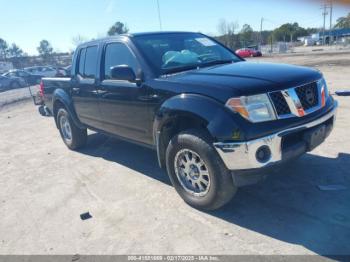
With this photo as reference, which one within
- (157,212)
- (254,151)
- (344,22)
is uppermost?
(254,151)

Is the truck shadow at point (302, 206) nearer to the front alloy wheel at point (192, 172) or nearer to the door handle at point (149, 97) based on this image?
the front alloy wheel at point (192, 172)

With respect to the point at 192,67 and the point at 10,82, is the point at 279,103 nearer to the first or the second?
the point at 192,67

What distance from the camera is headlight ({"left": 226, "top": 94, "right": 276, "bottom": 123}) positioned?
302 centimetres

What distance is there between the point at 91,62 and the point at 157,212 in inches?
108

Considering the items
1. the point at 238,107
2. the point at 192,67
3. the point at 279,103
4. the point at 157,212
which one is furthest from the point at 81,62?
the point at 279,103

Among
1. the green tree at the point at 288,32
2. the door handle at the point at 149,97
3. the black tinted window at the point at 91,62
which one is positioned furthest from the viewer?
the green tree at the point at 288,32

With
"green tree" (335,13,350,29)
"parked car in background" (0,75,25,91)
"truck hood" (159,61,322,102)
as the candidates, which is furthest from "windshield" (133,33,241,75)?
"green tree" (335,13,350,29)

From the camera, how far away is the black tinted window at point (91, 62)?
5.10 metres

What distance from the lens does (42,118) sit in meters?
11.1

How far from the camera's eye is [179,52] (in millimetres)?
4305

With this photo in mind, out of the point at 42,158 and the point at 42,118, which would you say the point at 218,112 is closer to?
the point at 42,158

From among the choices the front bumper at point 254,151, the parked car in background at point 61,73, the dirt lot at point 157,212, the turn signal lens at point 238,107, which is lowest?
the dirt lot at point 157,212

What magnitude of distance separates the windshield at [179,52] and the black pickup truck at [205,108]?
0.01 m

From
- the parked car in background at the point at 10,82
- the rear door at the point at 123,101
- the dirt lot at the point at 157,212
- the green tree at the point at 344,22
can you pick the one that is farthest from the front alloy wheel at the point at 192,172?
the green tree at the point at 344,22
